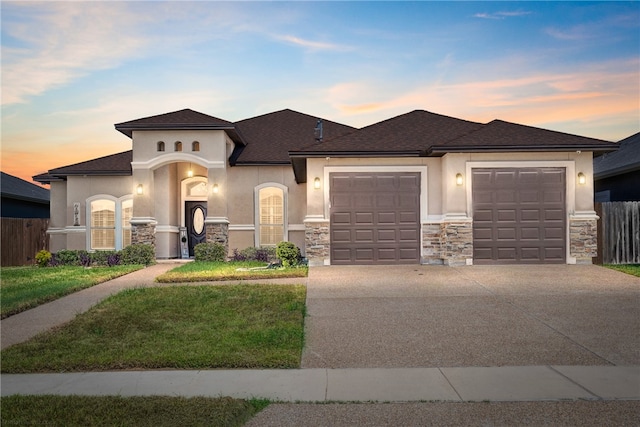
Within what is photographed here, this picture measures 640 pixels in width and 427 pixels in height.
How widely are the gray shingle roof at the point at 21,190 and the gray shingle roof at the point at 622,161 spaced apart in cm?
2676

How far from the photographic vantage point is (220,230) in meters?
20.8

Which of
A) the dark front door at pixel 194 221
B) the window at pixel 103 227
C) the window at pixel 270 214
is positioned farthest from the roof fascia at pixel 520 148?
the window at pixel 103 227

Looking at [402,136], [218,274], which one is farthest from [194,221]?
[402,136]

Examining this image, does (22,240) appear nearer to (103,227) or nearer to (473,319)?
(103,227)

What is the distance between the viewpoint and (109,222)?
23266mm

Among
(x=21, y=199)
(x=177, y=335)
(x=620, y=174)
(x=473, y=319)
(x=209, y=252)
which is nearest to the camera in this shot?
(x=177, y=335)

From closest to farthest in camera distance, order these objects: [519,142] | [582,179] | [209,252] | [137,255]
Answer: [519,142]
[582,179]
[137,255]
[209,252]

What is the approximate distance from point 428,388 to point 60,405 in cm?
392

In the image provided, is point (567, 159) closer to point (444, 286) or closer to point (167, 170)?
point (444, 286)

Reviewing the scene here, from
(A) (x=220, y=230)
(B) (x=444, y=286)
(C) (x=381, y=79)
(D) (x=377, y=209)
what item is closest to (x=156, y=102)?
(A) (x=220, y=230)

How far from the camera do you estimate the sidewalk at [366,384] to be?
602cm

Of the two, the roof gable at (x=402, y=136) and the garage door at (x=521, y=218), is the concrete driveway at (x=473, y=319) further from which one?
the roof gable at (x=402, y=136)

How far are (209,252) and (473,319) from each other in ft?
41.0

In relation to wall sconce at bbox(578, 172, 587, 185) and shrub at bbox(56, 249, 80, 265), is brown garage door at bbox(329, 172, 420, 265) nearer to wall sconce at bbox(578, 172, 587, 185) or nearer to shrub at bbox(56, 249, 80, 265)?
wall sconce at bbox(578, 172, 587, 185)
